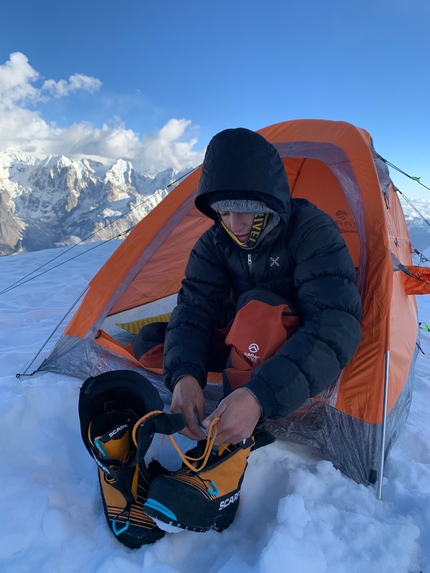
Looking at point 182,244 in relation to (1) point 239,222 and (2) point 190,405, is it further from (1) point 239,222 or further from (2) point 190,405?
(2) point 190,405

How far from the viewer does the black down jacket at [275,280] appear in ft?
4.45

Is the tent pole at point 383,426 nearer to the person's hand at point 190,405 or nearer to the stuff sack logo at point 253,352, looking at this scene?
the stuff sack logo at point 253,352

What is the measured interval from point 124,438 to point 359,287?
1.34 m

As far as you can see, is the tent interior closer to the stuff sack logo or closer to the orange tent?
the orange tent

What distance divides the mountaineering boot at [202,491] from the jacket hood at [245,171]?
3.14 ft

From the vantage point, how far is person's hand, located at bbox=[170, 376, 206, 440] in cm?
136

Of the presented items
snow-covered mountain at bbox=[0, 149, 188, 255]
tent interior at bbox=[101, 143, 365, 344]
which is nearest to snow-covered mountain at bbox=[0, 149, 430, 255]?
snow-covered mountain at bbox=[0, 149, 188, 255]

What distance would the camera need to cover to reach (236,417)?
1.25 meters

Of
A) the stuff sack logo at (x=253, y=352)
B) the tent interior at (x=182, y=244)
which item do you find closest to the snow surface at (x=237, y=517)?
the stuff sack logo at (x=253, y=352)

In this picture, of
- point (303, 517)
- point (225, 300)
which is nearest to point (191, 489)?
point (303, 517)

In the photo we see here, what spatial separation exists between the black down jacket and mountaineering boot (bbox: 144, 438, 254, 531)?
0.70 ft

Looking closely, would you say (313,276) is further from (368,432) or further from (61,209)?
(61,209)

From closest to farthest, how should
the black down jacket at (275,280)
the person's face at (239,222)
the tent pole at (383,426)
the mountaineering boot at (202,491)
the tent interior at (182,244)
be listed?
the mountaineering boot at (202,491) → the black down jacket at (275,280) → the tent pole at (383,426) → the person's face at (239,222) → the tent interior at (182,244)

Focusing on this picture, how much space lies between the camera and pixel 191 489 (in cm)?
115
